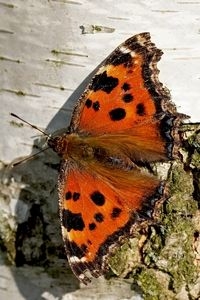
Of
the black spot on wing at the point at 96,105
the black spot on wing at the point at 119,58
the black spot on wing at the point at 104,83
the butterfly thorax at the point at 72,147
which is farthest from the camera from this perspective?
the black spot on wing at the point at 96,105

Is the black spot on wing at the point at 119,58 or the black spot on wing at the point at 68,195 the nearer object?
the black spot on wing at the point at 119,58

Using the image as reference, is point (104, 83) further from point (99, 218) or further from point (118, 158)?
point (99, 218)

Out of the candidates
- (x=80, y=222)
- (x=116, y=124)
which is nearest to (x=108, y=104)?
(x=116, y=124)

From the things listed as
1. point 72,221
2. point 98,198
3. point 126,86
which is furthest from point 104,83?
point 72,221

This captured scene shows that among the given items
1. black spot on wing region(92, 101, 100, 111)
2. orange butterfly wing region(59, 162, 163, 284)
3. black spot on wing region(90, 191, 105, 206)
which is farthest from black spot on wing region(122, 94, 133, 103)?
black spot on wing region(90, 191, 105, 206)

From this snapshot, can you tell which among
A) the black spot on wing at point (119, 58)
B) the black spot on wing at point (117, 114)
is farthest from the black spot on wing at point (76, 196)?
the black spot on wing at point (119, 58)

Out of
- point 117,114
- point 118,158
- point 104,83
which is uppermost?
point 104,83

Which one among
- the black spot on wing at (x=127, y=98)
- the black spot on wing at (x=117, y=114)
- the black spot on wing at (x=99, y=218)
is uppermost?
the black spot on wing at (x=127, y=98)

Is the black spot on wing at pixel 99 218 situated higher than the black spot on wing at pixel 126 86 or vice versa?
the black spot on wing at pixel 126 86

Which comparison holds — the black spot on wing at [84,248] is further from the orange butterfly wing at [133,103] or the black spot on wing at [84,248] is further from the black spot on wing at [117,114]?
the black spot on wing at [117,114]
